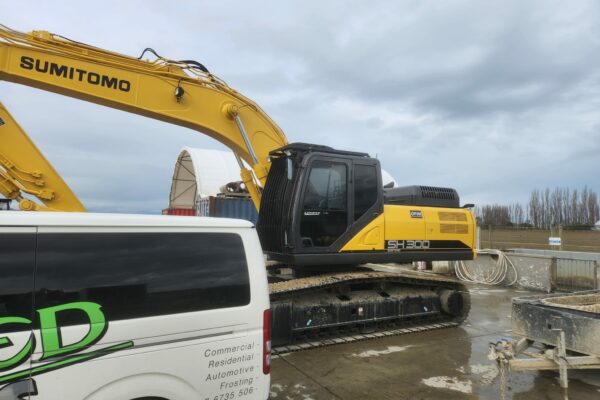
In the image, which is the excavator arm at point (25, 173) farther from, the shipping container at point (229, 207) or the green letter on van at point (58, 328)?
the shipping container at point (229, 207)

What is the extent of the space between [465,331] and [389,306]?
1.46m

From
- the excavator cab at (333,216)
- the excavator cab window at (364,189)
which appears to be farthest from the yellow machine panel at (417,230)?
the excavator cab window at (364,189)

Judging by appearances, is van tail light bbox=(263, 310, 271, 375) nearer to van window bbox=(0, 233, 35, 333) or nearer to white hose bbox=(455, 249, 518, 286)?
van window bbox=(0, 233, 35, 333)

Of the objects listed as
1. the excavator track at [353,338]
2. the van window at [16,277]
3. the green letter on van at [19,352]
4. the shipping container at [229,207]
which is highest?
the shipping container at [229,207]

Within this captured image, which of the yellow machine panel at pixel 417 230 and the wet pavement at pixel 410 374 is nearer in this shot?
the wet pavement at pixel 410 374

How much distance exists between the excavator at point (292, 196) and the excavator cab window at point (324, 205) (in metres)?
0.02

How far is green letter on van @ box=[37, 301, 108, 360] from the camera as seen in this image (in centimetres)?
247

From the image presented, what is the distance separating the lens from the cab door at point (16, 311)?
2348 mm

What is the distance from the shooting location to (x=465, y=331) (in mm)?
7879

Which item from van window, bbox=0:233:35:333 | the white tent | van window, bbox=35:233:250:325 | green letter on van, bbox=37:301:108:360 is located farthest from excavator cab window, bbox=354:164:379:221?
the white tent

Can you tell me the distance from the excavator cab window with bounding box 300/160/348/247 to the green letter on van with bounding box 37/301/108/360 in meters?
4.36

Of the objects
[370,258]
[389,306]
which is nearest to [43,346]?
[370,258]

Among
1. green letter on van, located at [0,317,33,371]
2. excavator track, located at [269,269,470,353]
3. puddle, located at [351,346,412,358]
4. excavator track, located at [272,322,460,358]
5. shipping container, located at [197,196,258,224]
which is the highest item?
shipping container, located at [197,196,258,224]

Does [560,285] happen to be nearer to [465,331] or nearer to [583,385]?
[465,331]
